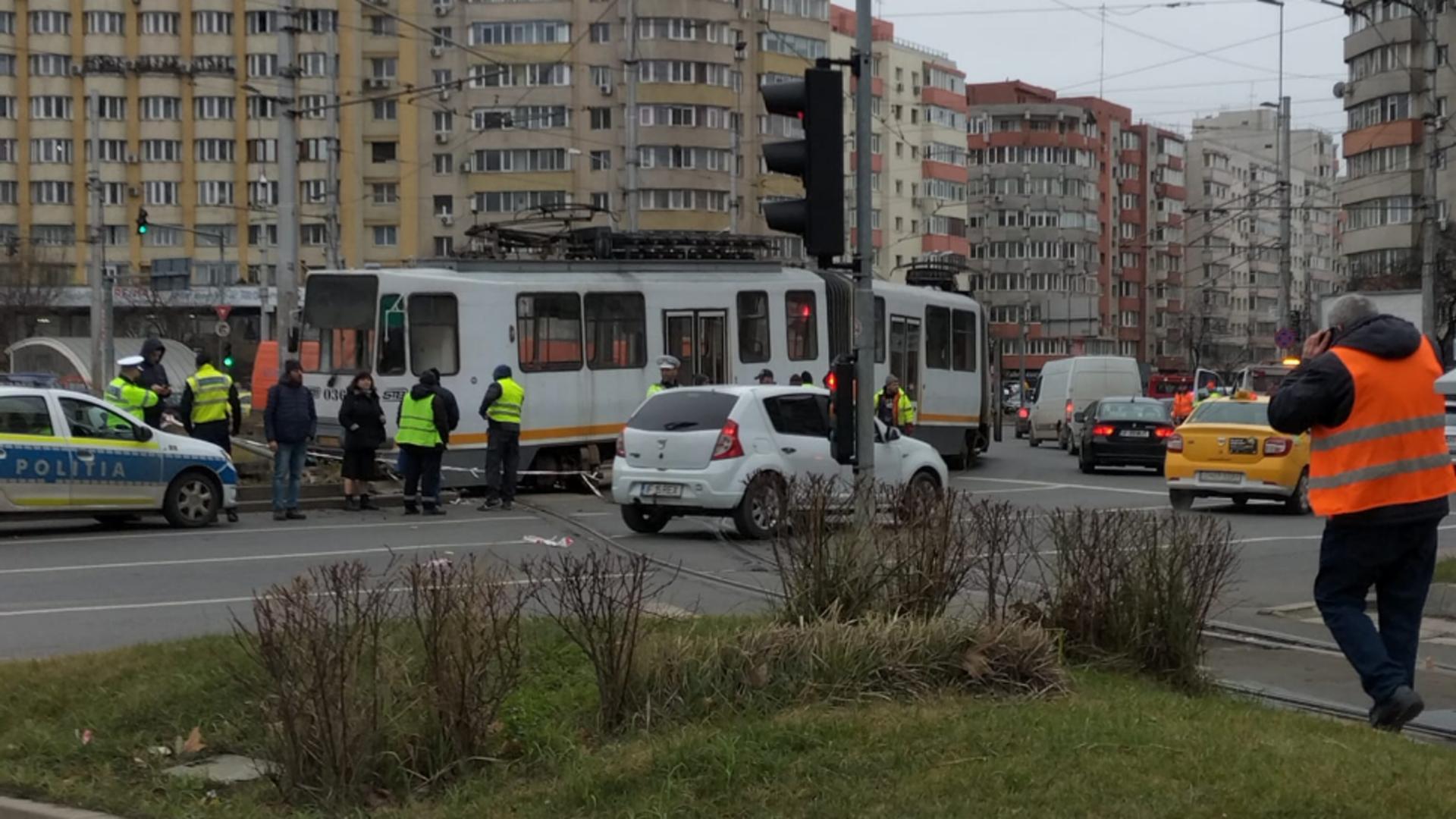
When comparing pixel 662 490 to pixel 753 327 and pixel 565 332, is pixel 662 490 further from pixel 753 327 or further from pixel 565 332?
pixel 753 327

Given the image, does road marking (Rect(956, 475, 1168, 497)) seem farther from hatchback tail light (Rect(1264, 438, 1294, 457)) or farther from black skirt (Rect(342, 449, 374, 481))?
black skirt (Rect(342, 449, 374, 481))

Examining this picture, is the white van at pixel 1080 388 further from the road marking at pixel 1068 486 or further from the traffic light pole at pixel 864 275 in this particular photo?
the traffic light pole at pixel 864 275

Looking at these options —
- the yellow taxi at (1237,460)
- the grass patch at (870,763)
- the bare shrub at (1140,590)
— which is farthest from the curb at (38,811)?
the yellow taxi at (1237,460)

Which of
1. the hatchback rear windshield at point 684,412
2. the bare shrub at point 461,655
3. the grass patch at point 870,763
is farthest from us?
the hatchback rear windshield at point 684,412

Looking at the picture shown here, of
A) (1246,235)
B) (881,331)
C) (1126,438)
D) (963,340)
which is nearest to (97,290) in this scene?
(963,340)

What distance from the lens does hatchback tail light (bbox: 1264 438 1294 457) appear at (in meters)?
22.9

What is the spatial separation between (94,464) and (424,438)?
4179mm

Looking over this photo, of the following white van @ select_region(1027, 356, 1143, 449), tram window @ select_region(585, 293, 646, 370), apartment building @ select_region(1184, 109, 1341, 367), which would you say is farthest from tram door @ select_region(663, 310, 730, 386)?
apartment building @ select_region(1184, 109, 1341, 367)

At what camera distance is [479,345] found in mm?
25250

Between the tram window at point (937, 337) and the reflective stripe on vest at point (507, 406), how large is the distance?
11.6m

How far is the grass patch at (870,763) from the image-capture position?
5836 millimetres

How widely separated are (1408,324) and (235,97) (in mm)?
91519

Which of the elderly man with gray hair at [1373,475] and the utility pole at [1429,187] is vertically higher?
the utility pole at [1429,187]

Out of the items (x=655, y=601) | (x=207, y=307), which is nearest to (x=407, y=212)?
(x=207, y=307)
